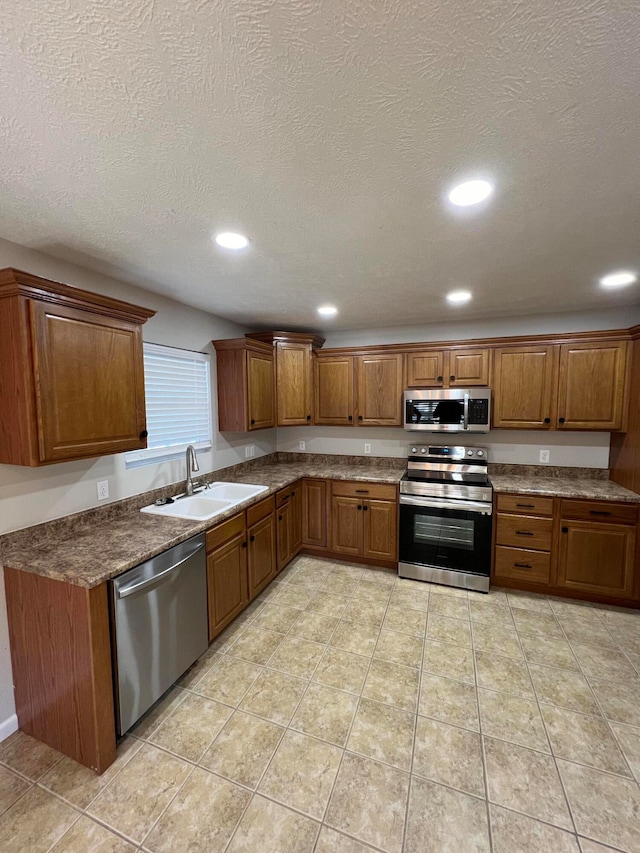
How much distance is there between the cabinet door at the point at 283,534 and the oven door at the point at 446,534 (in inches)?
41.9

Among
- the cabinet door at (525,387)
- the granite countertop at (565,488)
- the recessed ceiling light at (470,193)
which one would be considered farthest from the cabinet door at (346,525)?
the recessed ceiling light at (470,193)

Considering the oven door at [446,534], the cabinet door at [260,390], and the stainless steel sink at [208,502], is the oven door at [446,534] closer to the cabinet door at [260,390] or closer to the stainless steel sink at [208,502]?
the stainless steel sink at [208,502]

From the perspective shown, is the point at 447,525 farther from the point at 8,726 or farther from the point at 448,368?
the point at 8,726

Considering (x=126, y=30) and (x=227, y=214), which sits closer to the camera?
(x=126, y=30)

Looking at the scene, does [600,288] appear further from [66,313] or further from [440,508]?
[66,313]

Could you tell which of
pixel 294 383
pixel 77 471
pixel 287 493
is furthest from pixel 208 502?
pixel 294 383

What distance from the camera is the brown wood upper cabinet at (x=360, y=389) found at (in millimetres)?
3631

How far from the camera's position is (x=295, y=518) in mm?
3594

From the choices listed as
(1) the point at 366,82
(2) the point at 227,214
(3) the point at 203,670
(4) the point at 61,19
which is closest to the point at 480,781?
(3) the point at 203,670

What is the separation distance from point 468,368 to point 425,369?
1.28 ft

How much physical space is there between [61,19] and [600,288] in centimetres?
318

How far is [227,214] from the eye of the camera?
1.54 m

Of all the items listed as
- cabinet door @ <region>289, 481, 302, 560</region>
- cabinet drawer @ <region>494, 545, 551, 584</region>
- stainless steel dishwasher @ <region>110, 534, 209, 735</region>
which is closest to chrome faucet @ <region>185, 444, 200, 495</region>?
stainless steel dishwasher @ <region>110, 534, 209, 735</region>

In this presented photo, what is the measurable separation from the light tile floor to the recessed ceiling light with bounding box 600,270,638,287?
2.44 metres
